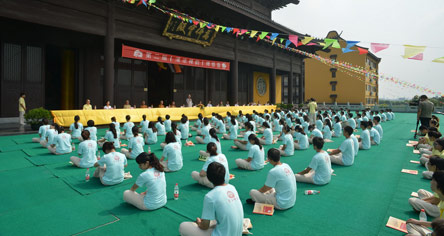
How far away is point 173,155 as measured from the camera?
6.26m

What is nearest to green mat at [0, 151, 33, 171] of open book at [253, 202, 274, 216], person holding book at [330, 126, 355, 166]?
open book at [253, 202, 274, 216]

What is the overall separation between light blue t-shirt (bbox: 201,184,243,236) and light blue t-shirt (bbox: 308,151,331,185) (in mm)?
2936

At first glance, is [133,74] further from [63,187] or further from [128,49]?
[63,187]

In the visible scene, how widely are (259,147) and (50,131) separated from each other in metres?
6.97

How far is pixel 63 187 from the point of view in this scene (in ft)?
17.2

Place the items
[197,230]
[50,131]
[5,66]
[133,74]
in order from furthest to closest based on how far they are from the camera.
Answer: [133,74] → [5,66] → [50,131] → [197,230]

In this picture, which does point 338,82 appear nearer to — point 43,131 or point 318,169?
point 318,169

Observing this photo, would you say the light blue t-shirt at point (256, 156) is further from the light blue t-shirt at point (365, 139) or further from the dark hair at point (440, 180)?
the light blue t-shirt at point (365, 139)

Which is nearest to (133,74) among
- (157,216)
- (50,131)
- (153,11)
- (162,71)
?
(162,71)

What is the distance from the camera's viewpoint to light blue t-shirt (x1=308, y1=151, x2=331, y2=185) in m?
5.25

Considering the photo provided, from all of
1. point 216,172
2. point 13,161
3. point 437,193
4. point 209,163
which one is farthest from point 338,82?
point 216,172

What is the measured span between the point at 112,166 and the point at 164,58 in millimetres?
12408

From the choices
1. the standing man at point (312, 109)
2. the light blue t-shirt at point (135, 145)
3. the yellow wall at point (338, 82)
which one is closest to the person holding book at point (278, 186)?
the light blue t-shirt at point (135, 145)

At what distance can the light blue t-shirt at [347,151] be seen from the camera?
6.87m
